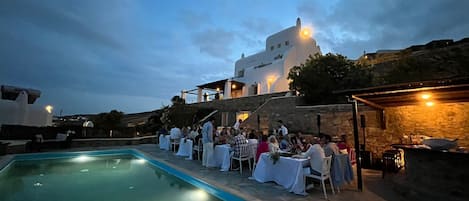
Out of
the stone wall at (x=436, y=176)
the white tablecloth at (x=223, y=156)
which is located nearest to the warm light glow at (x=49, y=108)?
the white tablecloth at (x=223, y=156)

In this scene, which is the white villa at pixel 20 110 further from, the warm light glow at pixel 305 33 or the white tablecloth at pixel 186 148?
the warm light glow at pixel 305 33

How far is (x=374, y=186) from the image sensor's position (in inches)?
197

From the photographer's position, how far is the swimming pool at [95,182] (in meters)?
4.86

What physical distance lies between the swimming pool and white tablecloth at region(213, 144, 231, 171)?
1.11 meters

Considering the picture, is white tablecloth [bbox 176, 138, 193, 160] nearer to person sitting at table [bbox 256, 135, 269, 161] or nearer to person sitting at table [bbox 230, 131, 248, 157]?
person sitting at table [bbox 230, 131, 248, 157]

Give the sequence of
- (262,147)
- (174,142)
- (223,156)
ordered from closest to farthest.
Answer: (262,147), (223,156), (174,142)

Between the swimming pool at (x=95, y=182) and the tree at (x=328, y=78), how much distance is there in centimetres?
867

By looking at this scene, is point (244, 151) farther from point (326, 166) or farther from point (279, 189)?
point (326, 166)

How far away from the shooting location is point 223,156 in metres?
6.85

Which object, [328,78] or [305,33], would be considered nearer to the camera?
[328,78]

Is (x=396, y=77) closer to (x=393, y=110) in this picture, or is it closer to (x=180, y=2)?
(x=393, y=110)

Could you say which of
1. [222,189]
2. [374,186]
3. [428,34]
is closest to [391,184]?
[374,186]

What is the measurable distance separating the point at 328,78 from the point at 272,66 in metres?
9.04

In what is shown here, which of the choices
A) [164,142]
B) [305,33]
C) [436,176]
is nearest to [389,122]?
[436,176]
